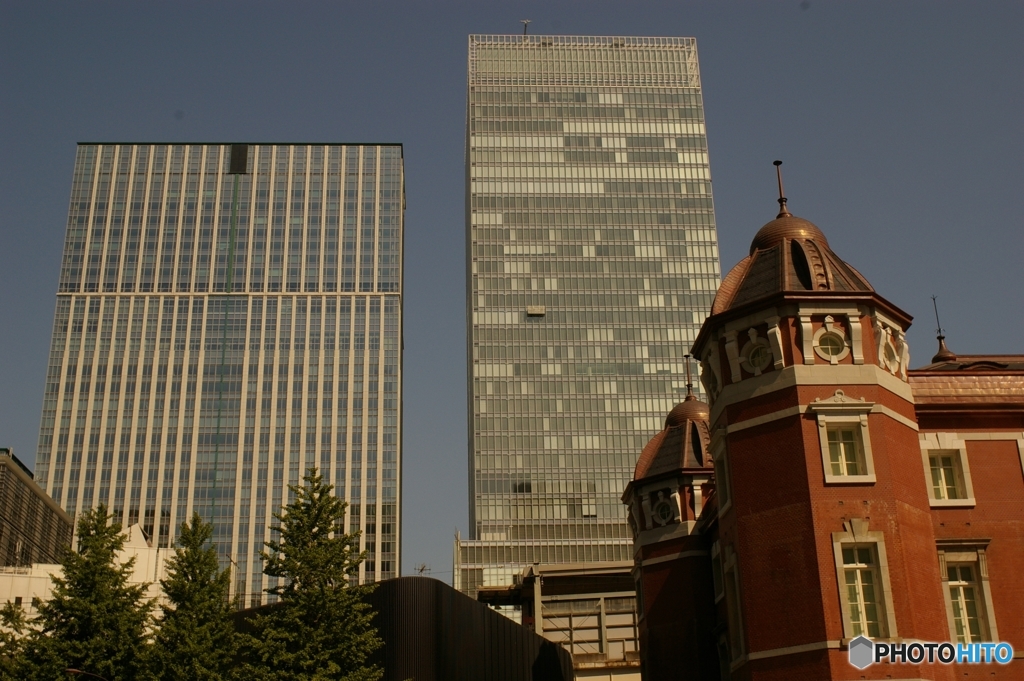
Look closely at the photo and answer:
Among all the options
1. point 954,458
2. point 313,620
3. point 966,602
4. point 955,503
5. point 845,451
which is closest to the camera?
point 845,451

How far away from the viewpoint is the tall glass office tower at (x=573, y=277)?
145 metres

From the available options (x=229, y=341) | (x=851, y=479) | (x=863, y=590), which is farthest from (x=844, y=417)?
(x=229, y=341)

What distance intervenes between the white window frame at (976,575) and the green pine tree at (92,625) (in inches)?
1251

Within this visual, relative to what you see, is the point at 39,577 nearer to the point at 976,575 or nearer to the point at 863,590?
the point at 863,590

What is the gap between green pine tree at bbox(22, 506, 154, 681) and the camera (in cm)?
4988

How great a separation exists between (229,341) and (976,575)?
140m

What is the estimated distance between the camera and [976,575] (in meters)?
40.4

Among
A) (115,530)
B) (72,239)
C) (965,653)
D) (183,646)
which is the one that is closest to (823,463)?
(965,653)

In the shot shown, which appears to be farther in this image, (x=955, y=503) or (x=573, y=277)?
(x=573, y=277)

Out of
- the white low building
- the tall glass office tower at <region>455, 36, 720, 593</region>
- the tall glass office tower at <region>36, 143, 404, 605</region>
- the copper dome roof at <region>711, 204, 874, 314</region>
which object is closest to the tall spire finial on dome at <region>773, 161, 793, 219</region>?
the copper dome roof at <region>711, 204, 874, 314</region>

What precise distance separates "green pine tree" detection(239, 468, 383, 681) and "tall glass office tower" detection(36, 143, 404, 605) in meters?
111

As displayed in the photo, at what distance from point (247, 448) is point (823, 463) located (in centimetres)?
13347

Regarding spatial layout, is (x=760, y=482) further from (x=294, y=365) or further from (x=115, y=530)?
(x=294, y=365)

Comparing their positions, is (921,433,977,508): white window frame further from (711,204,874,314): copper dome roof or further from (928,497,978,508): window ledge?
(711,204,874,314): copper dome roof
